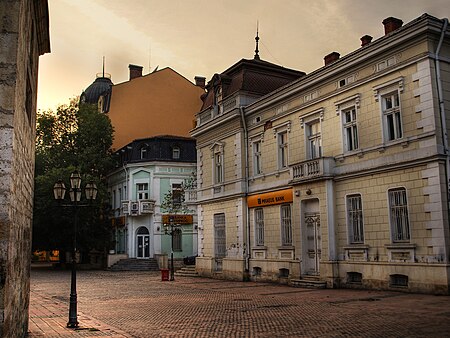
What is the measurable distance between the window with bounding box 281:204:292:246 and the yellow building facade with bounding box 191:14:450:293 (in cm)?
5

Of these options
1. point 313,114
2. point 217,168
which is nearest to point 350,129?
point 313,114

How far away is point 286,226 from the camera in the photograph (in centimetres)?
2336

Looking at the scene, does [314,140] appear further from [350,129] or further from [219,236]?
[219,236]

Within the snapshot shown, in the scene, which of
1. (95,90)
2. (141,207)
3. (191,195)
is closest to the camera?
(191,195)

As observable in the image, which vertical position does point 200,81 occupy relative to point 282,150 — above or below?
above

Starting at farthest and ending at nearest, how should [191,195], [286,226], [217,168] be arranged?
1. [191,195]
2. [217,168]
3. [286,226]

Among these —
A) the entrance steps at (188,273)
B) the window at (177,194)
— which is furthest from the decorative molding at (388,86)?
the window at (177,194)

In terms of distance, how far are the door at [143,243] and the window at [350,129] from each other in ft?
82.4

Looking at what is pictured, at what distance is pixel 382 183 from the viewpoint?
59.2ft

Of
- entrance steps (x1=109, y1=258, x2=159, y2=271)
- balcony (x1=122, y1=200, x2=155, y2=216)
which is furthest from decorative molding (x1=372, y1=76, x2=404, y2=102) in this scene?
balcony (x1=122, y1=200, x2=155, y2=216)

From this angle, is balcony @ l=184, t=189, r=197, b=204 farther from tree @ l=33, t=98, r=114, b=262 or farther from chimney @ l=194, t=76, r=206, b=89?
chimney @ l=194, t=76, r=206, b=89

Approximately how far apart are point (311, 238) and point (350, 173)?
3.80 metres

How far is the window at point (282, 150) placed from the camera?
23.8 meters

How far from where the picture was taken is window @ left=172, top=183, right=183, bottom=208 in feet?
132
